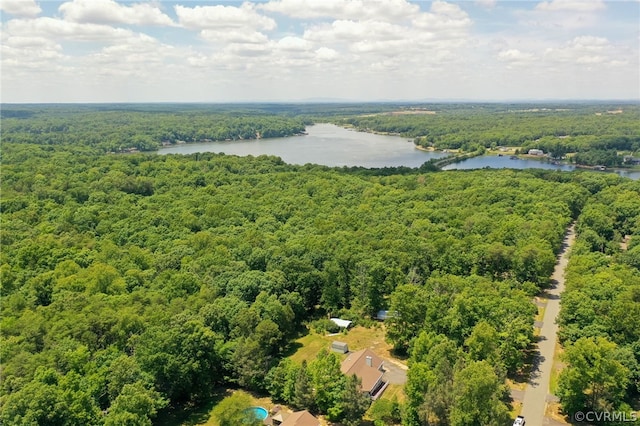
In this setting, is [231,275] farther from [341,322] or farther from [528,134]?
[528,134]

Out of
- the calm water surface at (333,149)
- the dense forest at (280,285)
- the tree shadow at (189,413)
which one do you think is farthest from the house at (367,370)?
the calm water surface at (333,149)

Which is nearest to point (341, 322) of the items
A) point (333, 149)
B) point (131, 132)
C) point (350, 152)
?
point (350, 152)

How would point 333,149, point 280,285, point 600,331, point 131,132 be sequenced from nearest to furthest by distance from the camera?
point 600,331
point 280,285
point 333,149
point 131,132

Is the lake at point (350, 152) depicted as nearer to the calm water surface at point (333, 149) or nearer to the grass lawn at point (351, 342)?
the calm water surface at point (333, 149)

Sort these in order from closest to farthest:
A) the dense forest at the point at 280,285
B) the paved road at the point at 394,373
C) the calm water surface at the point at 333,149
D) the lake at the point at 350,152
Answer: the dense forest at the point at 280,285
the paved road at the point at 394,373
the lake at the point at 350,152
the calm water surface at the point at 333,149

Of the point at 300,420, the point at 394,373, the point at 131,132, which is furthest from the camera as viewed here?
the point at 131,132

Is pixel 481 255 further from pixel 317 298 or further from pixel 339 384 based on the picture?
pixel 339 384

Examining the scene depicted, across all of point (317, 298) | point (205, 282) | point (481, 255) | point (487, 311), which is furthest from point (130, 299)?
point (481, 255)
